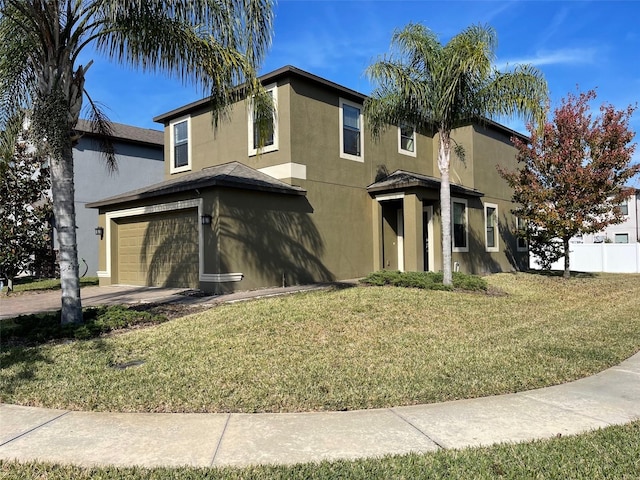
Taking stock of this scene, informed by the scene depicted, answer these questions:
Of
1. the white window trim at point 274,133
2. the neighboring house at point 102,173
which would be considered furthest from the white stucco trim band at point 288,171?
the neighboring house at point 102,173

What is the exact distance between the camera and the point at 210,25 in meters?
8.42

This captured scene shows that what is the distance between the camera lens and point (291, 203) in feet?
47.5

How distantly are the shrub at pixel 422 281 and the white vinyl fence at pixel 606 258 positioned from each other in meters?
13.1

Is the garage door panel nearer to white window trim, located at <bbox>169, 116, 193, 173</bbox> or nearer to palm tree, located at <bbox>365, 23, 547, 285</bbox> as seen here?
white window trim, located at <bbox>169, 116, 193, 173</bbox>

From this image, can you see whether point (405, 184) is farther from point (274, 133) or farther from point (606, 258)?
point (606, 258)

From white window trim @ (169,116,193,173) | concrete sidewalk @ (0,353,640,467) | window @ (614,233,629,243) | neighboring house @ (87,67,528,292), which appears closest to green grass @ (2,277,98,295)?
neighboring house @ (87,67,528,292)

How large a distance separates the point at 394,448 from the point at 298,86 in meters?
12.7

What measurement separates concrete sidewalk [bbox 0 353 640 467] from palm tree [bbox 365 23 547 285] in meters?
8.20

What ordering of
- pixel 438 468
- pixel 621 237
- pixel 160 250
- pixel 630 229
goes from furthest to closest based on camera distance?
pixel 621 237
pixel 630 229
pixel 160 250
pixel 438 468

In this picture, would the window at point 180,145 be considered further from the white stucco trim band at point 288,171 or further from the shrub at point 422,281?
the shrub at point 422,281

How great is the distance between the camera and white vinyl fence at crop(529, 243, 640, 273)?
24373 mm

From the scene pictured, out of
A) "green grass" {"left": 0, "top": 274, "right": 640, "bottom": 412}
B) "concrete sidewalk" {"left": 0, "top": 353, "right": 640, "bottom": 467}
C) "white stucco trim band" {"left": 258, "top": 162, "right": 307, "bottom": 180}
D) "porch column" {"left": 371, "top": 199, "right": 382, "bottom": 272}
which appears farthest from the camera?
"porch column" {"left": 371, "top": 199, "right": 382, "bottom": 272}

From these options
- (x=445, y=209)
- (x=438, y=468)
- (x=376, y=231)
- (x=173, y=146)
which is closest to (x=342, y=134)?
(x=376, y=231)

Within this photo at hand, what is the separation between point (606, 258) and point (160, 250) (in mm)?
22901
